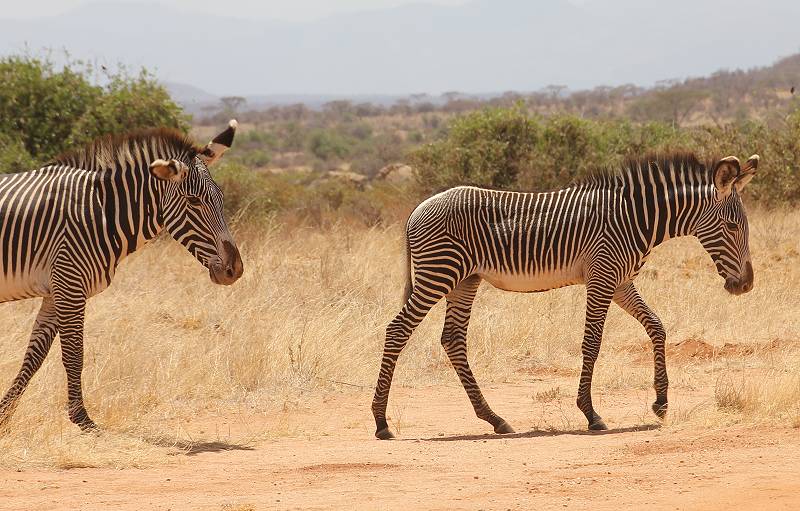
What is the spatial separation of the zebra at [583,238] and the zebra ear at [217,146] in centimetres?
157

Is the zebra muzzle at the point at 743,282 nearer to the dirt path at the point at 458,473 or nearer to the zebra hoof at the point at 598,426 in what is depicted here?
the dirt path at the point at 458,473

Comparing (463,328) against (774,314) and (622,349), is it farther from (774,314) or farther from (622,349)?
(774,314)

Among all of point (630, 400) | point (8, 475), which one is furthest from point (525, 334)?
point (8, 475)

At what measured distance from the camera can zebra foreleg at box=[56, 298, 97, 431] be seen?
7324mm

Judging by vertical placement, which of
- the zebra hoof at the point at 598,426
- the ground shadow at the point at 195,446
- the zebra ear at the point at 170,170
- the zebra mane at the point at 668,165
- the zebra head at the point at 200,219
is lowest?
the ground shadow at the point at 195,446

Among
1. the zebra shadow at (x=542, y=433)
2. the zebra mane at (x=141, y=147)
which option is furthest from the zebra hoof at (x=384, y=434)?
the zebra mane at (x=141, y=147)

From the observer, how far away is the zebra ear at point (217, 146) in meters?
7.73

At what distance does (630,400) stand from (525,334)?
211cm

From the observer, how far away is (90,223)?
745 cm

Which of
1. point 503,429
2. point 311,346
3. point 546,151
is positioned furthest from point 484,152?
point 503,429

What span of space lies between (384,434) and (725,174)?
10.7 ft

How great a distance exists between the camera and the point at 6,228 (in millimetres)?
7371

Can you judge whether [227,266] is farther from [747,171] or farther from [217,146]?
[747,171]

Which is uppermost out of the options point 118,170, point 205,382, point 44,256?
point 118,170
